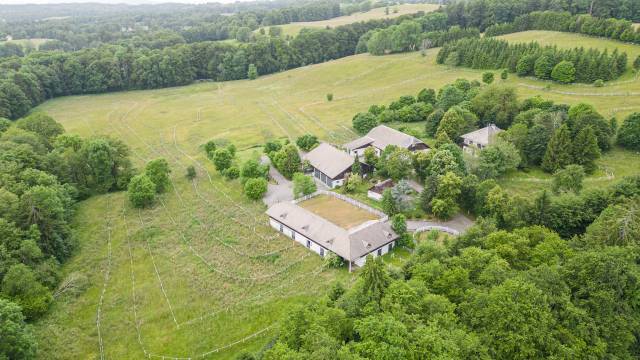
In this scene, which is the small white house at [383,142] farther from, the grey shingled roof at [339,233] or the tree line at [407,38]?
the tree line at [407,38]

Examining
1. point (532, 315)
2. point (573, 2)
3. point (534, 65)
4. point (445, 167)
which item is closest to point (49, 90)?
point (445, 167)

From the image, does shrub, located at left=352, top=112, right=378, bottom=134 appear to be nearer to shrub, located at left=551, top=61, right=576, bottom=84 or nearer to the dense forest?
shrub, located at left=551, top=61, right=576, bottom=84

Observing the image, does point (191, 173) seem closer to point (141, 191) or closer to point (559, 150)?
point (141, 191)

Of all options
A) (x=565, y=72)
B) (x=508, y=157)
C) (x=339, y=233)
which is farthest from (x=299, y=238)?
(x=565, y=72)

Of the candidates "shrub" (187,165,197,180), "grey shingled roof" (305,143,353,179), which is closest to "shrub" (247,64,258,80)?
"shrub" (187,165,197,180)

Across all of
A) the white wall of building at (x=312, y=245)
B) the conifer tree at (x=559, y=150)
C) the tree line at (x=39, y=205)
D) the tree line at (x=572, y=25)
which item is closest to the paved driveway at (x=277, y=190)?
the white wall of building at (x=312, y=245)
